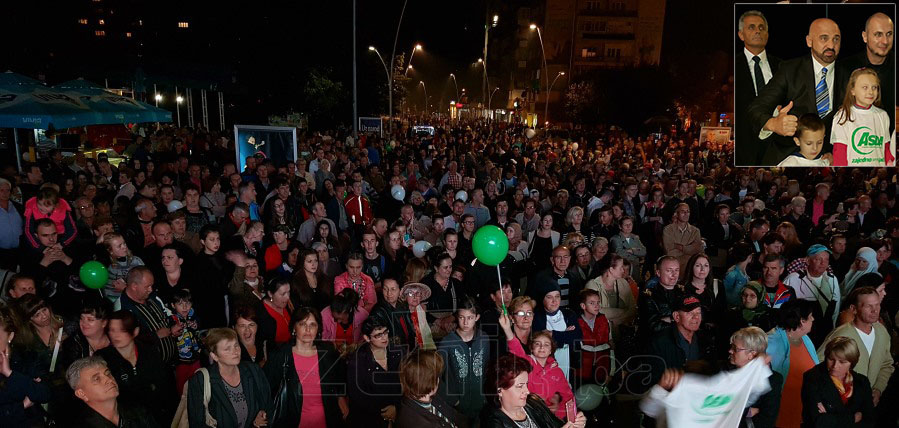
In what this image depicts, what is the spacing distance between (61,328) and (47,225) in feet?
6.95

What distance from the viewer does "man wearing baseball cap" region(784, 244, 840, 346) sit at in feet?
20.9

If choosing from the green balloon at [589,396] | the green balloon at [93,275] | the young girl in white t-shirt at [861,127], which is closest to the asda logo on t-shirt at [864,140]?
the young girl in white t-shirt at [861,127]

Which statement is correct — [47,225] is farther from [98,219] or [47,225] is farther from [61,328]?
[61,328]

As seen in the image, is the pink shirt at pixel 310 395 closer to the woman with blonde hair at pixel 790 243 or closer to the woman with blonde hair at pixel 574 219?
the woman with blonde hair at pixel 574 219

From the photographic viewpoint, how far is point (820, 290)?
6387mm

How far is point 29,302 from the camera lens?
15.0 feet

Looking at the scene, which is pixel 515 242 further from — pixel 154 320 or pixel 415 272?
pixel 154 320

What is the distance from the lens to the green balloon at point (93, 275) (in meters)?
5.47

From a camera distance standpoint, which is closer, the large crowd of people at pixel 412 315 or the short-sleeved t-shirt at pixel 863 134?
the large crowd of people at pixel 412 315

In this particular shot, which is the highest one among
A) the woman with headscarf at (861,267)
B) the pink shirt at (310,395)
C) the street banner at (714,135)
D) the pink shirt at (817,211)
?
the street banner at (714,135)

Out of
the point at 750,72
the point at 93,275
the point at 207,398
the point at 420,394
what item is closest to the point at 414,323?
the point at 420,394

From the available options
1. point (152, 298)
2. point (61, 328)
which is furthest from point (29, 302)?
point (152, 298)

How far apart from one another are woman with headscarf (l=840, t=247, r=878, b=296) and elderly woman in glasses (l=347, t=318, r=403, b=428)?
5198 mm

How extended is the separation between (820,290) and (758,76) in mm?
2624
